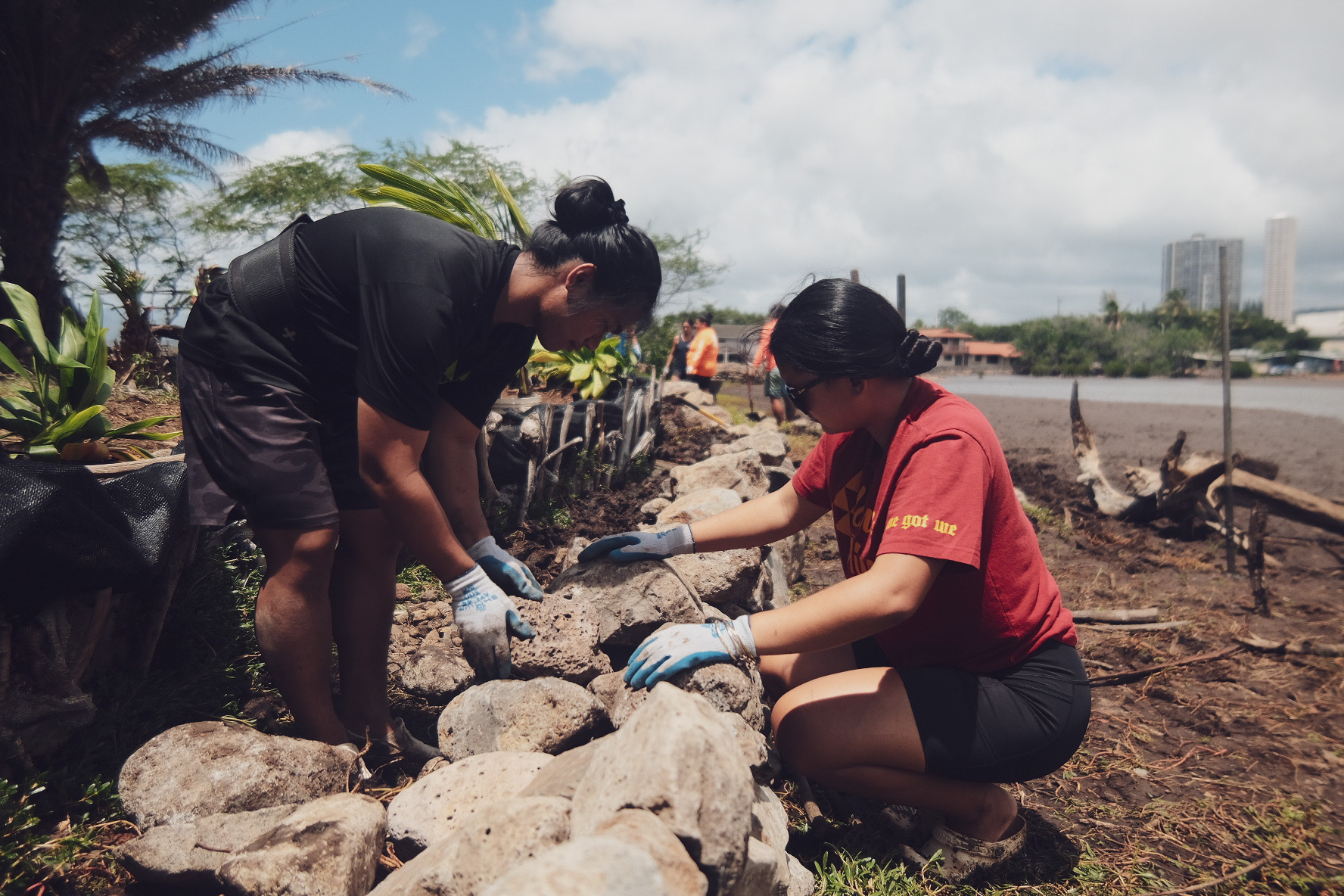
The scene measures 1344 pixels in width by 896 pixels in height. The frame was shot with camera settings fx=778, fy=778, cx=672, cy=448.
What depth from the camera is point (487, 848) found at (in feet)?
4.75

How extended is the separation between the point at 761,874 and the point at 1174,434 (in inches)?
619

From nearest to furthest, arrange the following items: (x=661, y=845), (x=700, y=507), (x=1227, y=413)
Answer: (x=661, y=845) < (x=700, y=507) < (x=1227, y=413)

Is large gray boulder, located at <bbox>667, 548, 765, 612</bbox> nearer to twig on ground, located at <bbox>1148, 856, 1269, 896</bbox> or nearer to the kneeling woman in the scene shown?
the kneeling woman

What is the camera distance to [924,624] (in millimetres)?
2182

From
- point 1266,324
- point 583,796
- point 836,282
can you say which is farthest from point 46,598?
point 1266,324

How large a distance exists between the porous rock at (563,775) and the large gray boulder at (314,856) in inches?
13.9

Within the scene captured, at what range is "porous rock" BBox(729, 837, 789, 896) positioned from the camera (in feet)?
5.06

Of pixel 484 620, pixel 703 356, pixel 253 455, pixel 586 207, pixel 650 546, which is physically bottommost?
pixel 484 620

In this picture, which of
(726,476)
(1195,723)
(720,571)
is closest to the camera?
(720,571)

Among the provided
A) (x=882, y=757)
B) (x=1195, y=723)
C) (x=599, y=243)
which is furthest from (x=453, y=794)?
(x=1195, y=723)

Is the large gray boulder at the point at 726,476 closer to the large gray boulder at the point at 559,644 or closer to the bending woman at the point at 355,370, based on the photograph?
the large gray boulder at the point at 559,644

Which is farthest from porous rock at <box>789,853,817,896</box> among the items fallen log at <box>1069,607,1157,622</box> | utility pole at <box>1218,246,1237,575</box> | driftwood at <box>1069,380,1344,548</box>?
driftwood at <box>1069,380,1344,548</box>

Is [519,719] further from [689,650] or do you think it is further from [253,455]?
[253,455]

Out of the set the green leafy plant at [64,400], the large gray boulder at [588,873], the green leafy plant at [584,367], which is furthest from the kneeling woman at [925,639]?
the green leafy plant at [584,367]
